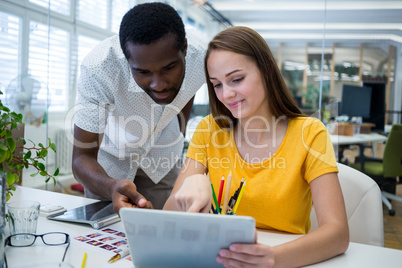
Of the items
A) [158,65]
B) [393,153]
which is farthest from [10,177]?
[393,153]

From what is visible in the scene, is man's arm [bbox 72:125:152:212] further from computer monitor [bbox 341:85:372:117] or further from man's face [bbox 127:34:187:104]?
computer monitor [bbox 341:85:372:117]

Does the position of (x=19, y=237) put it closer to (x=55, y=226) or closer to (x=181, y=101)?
(x=55, y=226)

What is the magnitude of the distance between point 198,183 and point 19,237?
0.54m

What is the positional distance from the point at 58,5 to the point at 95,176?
10.3 ft

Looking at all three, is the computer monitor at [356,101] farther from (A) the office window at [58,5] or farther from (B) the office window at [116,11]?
(A) the office window at [58,5]

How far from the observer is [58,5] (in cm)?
382

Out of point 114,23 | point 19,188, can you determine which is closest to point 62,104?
point 114,23

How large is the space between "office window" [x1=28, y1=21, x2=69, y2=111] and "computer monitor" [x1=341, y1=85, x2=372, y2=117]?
310 cm

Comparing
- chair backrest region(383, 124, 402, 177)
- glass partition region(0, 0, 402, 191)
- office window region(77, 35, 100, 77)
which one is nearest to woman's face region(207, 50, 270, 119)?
glass partition region(0, 0, 402, 191)

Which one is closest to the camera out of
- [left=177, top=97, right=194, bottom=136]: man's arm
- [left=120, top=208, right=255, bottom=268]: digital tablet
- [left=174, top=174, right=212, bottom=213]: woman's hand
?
[left=120, top=208, right=255, bottom=268]: digital tablet

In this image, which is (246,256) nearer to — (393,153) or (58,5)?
(393,153)

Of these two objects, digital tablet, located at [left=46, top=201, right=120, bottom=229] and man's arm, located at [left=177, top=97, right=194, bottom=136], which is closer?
digital tablet, located at [left=46, top=201, right=120, bottom=229]

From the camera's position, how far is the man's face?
125 cm

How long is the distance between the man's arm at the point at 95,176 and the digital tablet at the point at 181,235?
303 millimetres
